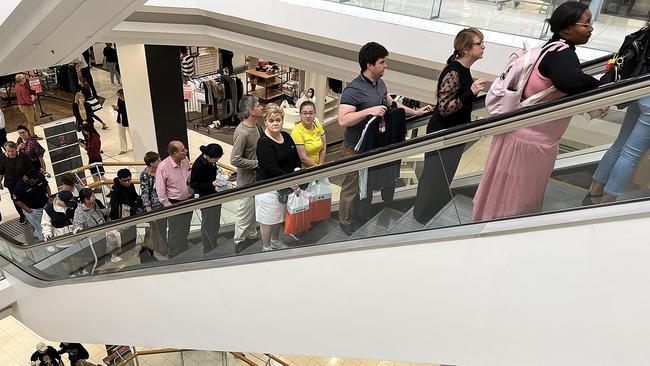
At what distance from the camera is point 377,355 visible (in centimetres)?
315

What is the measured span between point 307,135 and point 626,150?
2.42 meters

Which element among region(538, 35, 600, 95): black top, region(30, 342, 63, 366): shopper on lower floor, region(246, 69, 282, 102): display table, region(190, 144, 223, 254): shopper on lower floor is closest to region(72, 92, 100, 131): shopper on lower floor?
region(246, 69, 282, 102): display table

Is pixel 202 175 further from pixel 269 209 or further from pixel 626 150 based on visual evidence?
pixel 626 150

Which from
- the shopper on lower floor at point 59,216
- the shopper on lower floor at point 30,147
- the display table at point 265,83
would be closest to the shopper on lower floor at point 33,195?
the shopper on lower floor at point 30,147

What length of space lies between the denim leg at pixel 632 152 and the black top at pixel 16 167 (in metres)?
7.69

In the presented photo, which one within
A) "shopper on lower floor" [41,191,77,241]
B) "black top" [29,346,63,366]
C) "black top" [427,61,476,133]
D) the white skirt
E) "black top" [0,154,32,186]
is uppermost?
"black top" [427,61,476,133]

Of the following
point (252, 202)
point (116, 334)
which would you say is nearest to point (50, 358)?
point (116, 334)

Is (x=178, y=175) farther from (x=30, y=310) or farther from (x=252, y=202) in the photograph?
(x=30, y=310)

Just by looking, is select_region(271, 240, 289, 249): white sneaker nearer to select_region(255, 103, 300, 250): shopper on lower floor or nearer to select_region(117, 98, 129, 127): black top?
select_region(255, 103, 300, 250): shopper on lower floor

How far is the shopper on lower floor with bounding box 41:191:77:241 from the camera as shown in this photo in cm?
584

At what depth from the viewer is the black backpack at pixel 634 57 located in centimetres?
267

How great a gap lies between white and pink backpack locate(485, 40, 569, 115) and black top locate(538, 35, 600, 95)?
0.13 ft

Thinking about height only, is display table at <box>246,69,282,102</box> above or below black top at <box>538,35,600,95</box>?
below

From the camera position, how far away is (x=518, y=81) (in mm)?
2648
